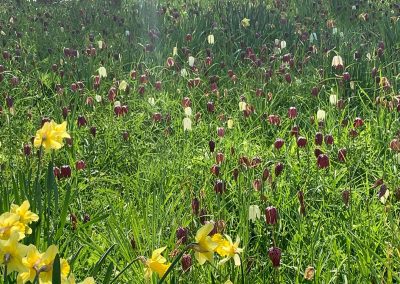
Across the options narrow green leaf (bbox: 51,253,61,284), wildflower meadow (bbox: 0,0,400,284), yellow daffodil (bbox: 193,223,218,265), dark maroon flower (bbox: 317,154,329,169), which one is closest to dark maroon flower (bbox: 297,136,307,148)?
wildflower meadow (bbox: 0,0,400,284)

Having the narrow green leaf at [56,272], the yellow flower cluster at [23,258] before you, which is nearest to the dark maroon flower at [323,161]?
the yellow flower cluster at [23,258]

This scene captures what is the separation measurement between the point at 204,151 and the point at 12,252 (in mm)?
2232

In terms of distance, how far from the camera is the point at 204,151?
3.59 meters

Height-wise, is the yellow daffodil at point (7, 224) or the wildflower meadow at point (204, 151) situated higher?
the yellow daffodil at point (7, 224)

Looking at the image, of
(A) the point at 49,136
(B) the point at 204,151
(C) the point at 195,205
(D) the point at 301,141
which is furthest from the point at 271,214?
(B) the point at 204,151

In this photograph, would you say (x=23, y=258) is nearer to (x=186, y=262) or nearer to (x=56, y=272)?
(x=56, y=272)

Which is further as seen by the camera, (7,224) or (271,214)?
(271,214)

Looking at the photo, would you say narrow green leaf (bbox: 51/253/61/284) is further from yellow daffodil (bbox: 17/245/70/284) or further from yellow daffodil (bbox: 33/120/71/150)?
yellow daffodil (bbox: 33/120/71/150)

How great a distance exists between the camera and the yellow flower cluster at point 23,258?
1.39 metres

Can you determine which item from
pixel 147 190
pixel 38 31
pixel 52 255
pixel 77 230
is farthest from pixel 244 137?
pixel 38 31

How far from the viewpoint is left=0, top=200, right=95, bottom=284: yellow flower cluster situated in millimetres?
1389

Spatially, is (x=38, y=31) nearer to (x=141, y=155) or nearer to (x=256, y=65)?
(x=256, y=65)

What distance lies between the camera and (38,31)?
6965mm

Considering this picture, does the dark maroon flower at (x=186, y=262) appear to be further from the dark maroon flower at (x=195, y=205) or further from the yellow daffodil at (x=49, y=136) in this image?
the yellow daffodil at (x=49, y=136)
